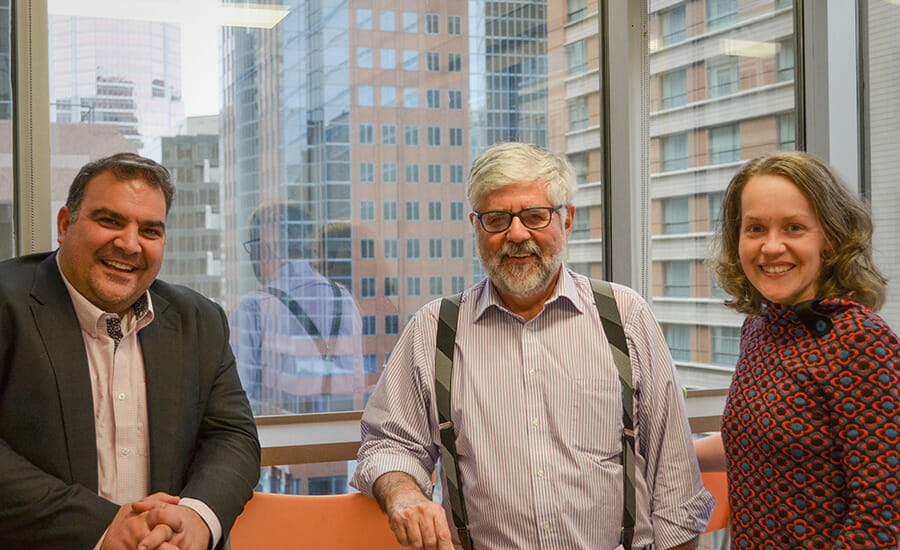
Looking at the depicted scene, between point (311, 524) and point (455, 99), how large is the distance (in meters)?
1.61

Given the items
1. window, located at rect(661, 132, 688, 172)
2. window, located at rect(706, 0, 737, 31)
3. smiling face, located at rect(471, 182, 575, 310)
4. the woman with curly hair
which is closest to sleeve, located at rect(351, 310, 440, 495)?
smiling face, located at rect(471, 182, 575, 310)

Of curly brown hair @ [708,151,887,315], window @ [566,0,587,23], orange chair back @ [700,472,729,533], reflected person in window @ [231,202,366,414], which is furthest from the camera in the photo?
window @ [566,0,587,23]

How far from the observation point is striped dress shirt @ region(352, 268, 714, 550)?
2047 mm

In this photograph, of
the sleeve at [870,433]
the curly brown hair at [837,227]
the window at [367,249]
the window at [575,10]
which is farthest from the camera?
the window at [575,10]

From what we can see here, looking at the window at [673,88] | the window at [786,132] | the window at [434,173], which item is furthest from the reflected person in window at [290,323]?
the window at [786,132]

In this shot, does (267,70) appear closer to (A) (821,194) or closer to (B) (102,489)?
(B) (102,489)

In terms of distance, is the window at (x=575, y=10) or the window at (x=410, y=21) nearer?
the window at (x=410, y=21)

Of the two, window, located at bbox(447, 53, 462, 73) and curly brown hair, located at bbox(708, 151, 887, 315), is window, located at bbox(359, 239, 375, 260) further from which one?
curly brown hair, located at bbox(708, 151, 887, 315)

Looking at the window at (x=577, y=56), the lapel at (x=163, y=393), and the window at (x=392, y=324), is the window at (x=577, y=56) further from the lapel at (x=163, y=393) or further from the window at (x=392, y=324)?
the lapel at (x=163, y=393)

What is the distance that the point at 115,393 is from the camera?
6.58 ft

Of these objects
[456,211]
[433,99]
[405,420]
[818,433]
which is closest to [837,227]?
[818,433]

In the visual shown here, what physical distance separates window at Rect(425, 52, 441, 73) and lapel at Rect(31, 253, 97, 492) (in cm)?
154

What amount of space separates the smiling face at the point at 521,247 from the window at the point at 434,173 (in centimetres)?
82

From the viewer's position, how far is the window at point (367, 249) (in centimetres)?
288
